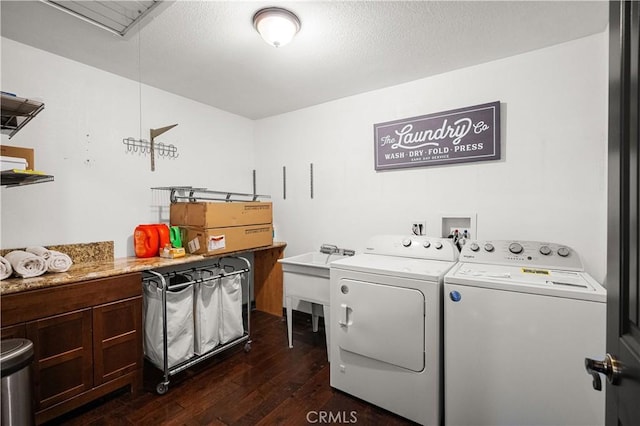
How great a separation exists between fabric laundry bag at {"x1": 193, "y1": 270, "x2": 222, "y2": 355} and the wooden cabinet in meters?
0.39

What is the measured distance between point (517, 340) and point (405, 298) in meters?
0.58

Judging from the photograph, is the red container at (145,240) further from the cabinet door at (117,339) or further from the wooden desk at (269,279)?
the wooden desk at (269,279)

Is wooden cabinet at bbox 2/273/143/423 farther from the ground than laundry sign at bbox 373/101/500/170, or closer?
closer

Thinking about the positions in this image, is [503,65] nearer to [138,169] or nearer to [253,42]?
[253,42]

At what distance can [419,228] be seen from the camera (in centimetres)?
260

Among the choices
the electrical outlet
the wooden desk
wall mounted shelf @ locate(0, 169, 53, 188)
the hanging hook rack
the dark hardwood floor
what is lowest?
the dark hardwood floor

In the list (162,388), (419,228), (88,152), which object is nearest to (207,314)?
(162,388)

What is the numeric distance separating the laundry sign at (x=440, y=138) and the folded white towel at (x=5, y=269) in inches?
109

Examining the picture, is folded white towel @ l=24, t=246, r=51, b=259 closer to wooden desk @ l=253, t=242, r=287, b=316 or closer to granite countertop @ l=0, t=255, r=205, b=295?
granite countertop @ l=0, t=255, r=205, b=295

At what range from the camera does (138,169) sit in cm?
267

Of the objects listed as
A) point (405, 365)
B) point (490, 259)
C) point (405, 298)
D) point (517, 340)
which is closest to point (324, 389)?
point (405, 365)

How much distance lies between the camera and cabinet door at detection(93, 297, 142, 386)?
71.1 inches

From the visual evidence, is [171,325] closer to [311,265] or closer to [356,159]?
[311,265]

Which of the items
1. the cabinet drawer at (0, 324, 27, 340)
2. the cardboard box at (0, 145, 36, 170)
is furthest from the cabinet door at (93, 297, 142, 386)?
the cardboard box at (0, 145, 36, 170)
